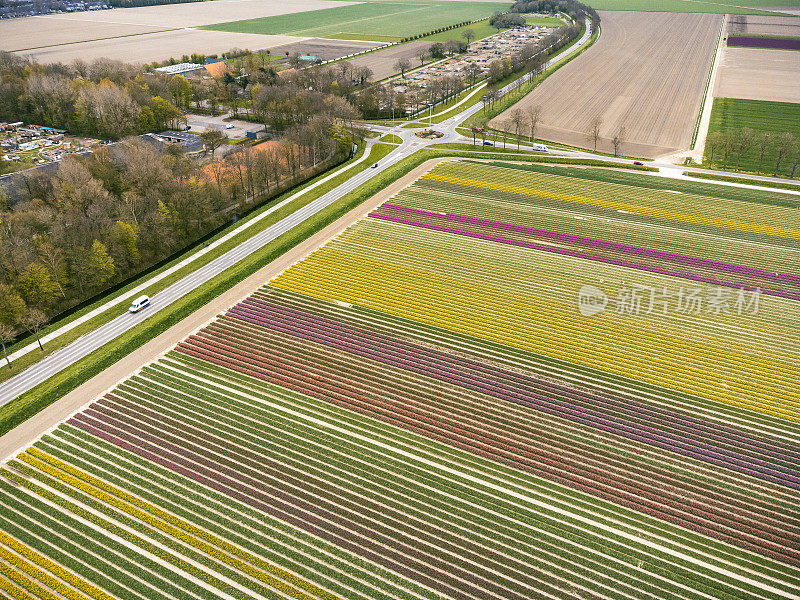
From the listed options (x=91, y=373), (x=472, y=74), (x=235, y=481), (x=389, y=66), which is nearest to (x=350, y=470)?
(x=235, y=481)

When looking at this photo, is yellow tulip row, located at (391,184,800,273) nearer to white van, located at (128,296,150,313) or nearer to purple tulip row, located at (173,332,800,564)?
purple tulip row, located at (173,332,800,564)

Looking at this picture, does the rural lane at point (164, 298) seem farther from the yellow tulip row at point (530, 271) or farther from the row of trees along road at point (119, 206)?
the yellow tulip row at point (530, 271)

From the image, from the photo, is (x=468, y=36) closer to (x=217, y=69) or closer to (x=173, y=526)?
(x=217, y=69)

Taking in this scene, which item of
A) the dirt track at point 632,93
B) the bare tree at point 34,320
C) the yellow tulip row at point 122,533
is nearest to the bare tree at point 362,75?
the dirt track at point 632,93

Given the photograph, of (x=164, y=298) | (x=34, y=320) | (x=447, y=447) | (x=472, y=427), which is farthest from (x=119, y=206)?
(x=472, y=427)

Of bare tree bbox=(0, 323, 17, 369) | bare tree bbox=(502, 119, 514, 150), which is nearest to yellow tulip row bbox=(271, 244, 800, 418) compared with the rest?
bare tree bbox=(0, 323, 17, 369)

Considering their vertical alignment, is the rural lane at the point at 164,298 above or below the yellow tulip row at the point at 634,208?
below
